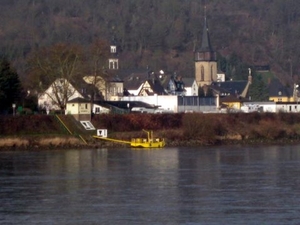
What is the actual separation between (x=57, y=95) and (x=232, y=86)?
107 feet

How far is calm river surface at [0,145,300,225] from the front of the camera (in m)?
29.5

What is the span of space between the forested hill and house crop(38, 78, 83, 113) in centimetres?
4349

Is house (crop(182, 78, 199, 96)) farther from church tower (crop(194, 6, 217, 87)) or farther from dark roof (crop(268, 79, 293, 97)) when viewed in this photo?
church tower (crop(194, 6, 217, 87))

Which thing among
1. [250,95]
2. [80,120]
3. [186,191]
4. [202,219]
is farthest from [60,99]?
[202,219]

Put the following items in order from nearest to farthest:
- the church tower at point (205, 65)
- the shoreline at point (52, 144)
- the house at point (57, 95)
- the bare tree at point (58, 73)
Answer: the shoreline at point (52, 144), the bare tree at point (58, 73), the house at point (57, 95), the church tower at point (205, 65)

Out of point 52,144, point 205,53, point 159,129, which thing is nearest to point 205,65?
point 205,53

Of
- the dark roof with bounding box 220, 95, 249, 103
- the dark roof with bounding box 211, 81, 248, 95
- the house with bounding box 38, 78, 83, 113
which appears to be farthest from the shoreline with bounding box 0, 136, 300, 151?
the dark roof with bounding box 211, 81, 248, 95

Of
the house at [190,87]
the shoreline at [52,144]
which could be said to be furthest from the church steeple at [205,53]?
the shoreline at [52,144]

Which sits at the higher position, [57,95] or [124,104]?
[57,95]

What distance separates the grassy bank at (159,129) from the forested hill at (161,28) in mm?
50608

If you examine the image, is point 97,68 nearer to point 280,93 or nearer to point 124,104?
point 124,104

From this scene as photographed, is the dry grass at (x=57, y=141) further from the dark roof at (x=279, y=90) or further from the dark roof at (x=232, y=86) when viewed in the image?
the dark roof at (x=279, y=90)

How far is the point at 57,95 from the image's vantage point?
70.4 meters

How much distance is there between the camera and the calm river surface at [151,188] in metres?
29.5
